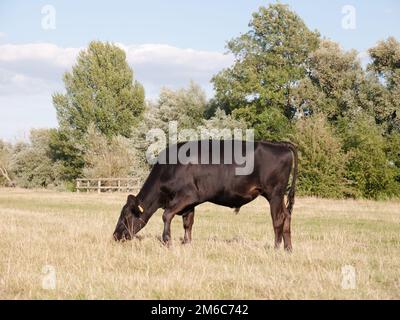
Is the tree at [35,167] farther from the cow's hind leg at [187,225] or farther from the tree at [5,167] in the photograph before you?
the cow's hind leg at [187,225]

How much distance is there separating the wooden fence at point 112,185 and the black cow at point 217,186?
29.4 metres

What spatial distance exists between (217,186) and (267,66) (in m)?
38.8

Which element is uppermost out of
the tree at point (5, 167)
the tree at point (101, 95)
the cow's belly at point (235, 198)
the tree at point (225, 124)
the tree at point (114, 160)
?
the tree at point (101, 95)

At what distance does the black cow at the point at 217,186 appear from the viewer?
32.3 feet

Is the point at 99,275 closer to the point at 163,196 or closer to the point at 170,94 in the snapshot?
the point at 163,196

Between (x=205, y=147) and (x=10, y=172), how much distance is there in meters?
56.9

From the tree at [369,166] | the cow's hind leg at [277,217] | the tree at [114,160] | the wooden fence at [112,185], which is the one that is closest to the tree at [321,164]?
the tree at [369,166]

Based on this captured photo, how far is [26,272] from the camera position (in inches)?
278

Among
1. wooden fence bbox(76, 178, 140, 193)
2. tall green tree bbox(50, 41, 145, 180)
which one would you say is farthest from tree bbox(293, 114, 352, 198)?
tall green tree bbox(50, 41, 145, 180)

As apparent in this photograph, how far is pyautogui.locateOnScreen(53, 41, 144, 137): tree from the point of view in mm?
54281

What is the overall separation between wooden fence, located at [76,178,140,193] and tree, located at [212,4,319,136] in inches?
447

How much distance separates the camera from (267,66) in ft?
156

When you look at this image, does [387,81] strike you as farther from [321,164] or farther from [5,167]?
[5,167]

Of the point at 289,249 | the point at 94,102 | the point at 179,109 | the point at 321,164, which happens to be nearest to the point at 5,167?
the point at 94,102
